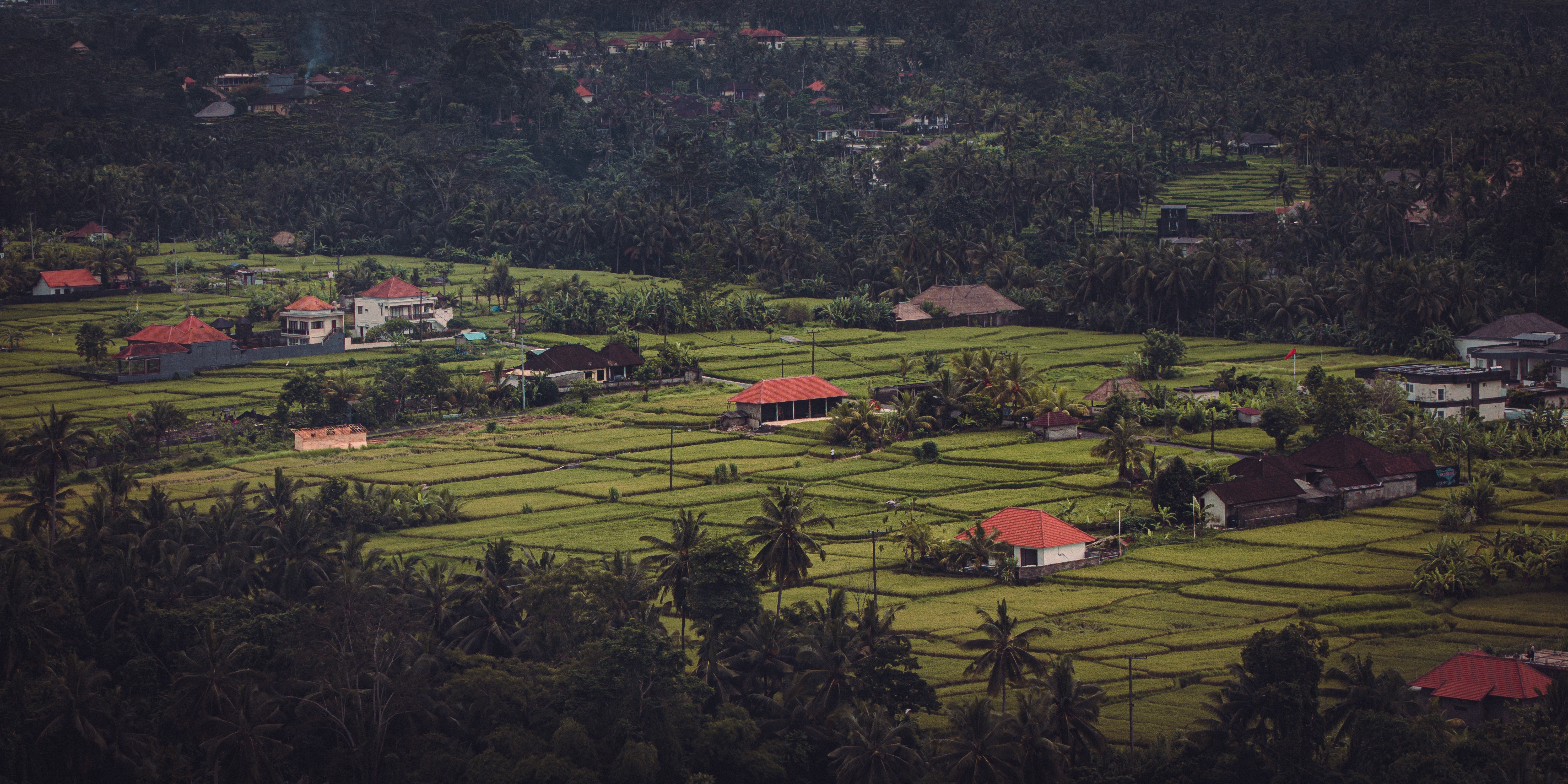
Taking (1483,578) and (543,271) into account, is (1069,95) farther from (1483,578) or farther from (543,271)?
(1483,578)

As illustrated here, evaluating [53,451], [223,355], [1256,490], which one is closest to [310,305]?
[223,355]

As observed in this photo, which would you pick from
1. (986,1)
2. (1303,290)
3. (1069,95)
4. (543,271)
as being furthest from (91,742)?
(986,1)

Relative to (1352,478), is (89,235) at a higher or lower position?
higher

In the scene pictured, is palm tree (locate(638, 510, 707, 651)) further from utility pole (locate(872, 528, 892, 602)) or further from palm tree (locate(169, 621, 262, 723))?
palm tree (locate(169, 621, 262, 723))

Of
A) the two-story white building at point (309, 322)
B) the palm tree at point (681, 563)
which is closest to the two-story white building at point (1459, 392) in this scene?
the palm tree at point (681, 563)

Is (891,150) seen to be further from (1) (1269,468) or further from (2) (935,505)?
(1) (1269,468)

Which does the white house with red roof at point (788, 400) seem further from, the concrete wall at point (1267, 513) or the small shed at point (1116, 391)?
the concrete wall at point (1267, 513)
